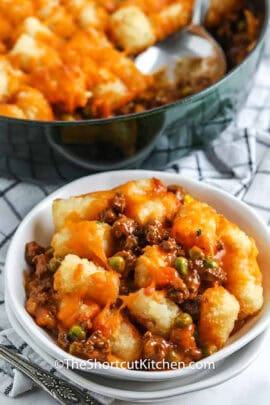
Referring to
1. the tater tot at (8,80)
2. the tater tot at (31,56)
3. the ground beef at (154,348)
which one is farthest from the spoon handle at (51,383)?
the tater tot at (31,56)

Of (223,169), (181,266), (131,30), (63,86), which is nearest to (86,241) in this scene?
(181,266)

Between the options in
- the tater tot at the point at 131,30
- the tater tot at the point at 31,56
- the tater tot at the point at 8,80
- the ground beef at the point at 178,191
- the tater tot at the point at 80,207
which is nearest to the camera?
the tater tot at the point at 80,207

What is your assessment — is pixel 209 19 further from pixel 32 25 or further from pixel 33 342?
pixel 33 342

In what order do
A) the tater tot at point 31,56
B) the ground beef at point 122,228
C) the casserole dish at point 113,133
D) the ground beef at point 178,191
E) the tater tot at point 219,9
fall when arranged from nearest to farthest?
the ground beef at point 122,228
the ground beef at point 178,191
the casserole dish at point 113,133
the tater tot at point 31,56
the tater tot at point 219,9

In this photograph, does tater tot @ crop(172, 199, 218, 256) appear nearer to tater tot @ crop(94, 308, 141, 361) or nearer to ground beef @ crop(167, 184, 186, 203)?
ground beef @ crop(167, 184, 186, 203)

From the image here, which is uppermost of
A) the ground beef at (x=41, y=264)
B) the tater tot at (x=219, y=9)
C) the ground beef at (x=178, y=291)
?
the tater tot at (x=219, y=9)

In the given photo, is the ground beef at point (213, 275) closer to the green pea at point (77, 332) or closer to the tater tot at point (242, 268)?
the tater tot at point (242, 268)

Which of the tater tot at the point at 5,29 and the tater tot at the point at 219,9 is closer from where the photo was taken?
the tater tot at the point at 5,29

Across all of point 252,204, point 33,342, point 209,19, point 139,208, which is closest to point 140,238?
point 139,208
